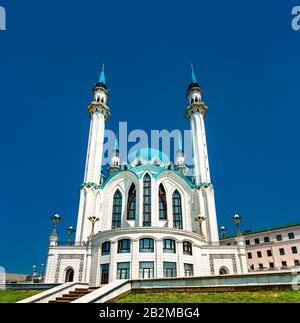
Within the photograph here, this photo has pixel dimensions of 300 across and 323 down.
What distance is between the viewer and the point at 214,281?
1274 cm

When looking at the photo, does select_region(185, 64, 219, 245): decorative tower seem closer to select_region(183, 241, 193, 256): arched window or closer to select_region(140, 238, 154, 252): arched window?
select_region(183, 241, 193, 256): arched window

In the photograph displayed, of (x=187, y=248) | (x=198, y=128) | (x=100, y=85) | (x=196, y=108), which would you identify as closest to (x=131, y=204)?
(x=187, y=248)

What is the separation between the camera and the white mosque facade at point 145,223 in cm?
2891

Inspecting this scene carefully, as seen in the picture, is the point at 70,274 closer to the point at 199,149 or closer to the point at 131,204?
the point at 131,204

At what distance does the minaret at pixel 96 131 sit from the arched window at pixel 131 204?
19.4 ft

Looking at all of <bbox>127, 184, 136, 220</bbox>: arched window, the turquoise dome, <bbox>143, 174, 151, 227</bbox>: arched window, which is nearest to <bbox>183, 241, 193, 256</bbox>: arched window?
<bbox>143, 174, 151, 227</bbox>: arched window

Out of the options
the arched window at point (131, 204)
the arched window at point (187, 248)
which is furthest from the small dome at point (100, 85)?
the arched window at point (187, 248)

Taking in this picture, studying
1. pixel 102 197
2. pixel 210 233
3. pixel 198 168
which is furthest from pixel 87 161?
pixel 210 233

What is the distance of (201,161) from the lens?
43656 millimetres

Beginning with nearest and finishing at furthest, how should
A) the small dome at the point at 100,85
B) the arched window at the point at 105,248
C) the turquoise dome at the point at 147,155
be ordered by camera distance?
1. the arched window at the point at 105,248
2. the turquoise dome at the point at 147,155
3. the small dome at the point at 100,85

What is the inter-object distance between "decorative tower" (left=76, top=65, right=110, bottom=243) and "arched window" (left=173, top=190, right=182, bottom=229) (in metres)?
12.1

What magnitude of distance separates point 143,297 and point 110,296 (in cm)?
165

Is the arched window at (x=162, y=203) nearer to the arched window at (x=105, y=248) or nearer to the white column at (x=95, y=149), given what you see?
the white column at (x=95, y=149)

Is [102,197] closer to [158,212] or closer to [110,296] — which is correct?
[158,212]
